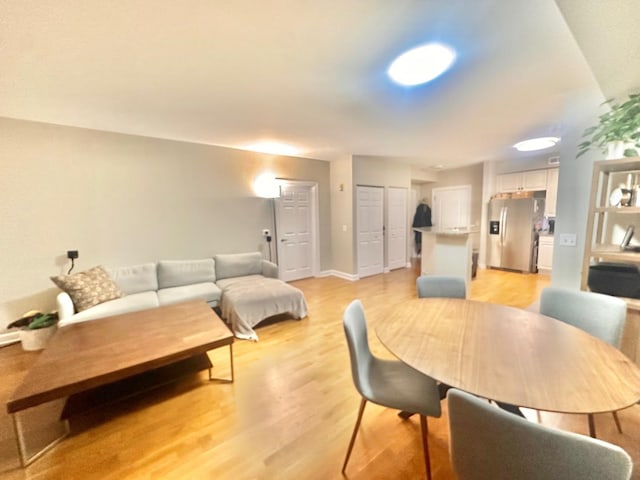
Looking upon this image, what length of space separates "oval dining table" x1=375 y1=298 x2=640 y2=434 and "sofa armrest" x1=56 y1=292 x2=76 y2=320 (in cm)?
309

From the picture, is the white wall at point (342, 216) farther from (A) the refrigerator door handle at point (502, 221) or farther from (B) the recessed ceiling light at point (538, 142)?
(A) the refrigerator door handle at point (502, 221)

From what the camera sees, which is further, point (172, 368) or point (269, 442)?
point (172, 368)

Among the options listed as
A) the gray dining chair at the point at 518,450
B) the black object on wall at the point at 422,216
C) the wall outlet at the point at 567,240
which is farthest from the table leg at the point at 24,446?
the black object on wall at the point at 422,216

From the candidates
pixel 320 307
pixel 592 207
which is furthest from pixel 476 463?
pixel 320 307

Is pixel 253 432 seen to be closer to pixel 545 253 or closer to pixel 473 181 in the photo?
pixel 545 253

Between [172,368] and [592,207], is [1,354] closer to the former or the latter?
[172,368]

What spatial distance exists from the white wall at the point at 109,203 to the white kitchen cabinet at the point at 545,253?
5.54 m

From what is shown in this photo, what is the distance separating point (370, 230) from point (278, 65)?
4.01 m

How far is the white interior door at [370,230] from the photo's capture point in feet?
17.4

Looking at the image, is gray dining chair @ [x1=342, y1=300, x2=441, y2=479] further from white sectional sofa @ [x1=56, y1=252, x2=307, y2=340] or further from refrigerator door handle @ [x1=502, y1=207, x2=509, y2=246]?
refrigerator door handle @ [x1=502, y1=207, x2=509, y2=246]

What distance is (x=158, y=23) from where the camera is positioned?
148 centimetres

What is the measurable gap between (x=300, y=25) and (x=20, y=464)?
295 cm

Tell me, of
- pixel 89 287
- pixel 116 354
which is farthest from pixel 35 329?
pixel 116 354

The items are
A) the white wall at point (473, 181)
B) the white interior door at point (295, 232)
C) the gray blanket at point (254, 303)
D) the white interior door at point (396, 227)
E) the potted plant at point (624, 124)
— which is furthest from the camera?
the white wall at point (473, 181)
